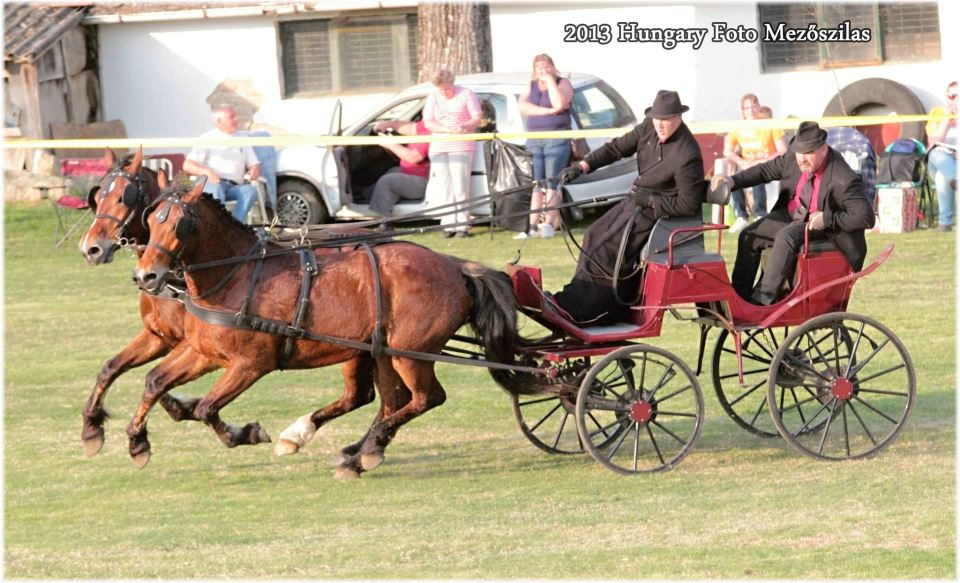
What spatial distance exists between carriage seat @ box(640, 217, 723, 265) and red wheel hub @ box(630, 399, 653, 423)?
762mm

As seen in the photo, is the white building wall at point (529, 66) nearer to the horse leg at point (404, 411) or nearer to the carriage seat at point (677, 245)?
the carriage seat at point (677, 245)

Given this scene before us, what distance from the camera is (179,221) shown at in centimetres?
816

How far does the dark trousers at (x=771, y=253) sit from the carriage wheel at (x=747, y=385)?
299 millimetres

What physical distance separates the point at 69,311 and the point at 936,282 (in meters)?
7.71

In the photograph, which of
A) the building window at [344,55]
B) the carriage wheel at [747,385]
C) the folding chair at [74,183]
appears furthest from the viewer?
the building window at [344,55]

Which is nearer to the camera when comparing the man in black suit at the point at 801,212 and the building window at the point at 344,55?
the man in black suit at the point at 801,212

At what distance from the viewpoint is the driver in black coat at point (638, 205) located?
8656 millimetres

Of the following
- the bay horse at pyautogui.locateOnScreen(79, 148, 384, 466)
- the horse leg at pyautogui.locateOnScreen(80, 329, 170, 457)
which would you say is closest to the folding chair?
the horse leg at pyautogui.locateOnScreen(80, 329, 170, 457)

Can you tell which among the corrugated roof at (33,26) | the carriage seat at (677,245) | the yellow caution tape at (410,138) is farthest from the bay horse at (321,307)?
the corrugated roof at (33,26)

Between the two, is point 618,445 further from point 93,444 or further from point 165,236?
point 93,444

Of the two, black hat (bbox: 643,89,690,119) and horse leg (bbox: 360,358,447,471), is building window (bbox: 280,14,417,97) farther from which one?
horse leg (bbox: 360,358,447,471)

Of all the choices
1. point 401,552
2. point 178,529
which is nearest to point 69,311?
point 178,529

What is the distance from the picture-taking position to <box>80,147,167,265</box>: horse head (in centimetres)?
826

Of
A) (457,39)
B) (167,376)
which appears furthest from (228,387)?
(457,39)
